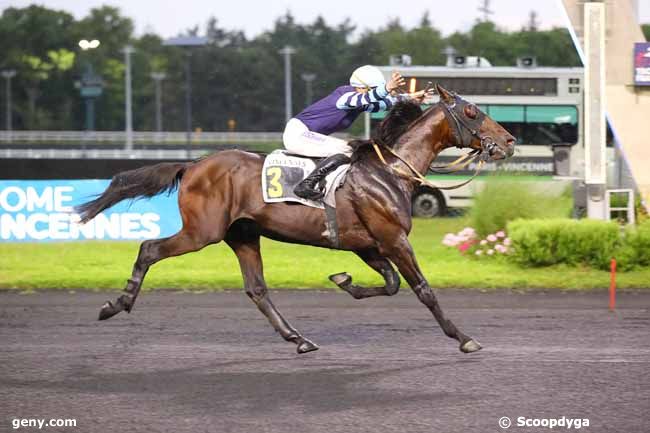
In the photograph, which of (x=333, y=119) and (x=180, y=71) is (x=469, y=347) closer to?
(x=333, y=119)

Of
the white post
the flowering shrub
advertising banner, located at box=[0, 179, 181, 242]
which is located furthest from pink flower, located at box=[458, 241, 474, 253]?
advertising banner, located at box=[0, 179, 181, 242]

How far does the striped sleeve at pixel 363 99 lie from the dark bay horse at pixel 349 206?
49cm

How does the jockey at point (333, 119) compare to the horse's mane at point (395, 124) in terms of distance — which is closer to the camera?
the jockey at point (333, 119)

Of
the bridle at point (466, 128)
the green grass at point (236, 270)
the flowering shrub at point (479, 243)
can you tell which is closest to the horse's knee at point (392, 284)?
the bridle at point (466, 128)

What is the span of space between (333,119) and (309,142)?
27cm

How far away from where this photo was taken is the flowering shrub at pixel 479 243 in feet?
51.1

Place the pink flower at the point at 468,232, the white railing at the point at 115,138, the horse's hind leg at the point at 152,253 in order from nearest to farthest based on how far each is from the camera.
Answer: the horse's hind leg at the point at 152,253, the pink flower at the point at 468,232, the white railing at the point at 115,138

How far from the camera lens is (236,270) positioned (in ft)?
50.5

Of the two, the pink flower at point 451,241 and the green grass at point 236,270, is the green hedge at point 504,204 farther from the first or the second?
the green grass at point 236,270

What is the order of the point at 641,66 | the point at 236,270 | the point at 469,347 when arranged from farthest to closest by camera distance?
the point at 641,66 → the point at 236,270 → the point at 469,347

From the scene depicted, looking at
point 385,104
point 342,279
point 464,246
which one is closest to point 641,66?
point 464,246

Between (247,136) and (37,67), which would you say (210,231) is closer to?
(247,136)

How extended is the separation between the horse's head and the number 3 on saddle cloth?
3.04 ft

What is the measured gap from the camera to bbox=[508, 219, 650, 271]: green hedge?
47.9 feet
